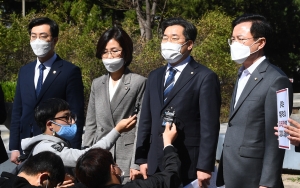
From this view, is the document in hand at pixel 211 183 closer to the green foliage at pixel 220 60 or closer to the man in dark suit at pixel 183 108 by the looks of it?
the man in dark suit at pixel 183 108

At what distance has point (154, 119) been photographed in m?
4.95

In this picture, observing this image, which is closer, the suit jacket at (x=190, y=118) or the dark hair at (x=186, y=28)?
the suit jacket at (x=190, y=118)

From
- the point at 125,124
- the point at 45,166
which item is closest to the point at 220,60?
the point at 125,124

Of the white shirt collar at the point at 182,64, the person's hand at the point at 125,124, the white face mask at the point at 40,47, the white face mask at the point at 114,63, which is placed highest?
the white face mask at the point at 40,47

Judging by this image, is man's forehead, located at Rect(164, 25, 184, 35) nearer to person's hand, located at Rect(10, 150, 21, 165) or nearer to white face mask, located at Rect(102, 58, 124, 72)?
white face mask, located at Rect(102, 58, 124, 72)

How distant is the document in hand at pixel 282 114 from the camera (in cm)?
394

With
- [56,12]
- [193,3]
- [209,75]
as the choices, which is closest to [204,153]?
[209,75]

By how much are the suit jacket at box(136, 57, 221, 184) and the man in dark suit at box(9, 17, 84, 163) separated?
3.01 feet

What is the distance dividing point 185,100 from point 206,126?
0.93 feet

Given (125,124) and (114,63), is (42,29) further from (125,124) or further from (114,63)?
(125,124)

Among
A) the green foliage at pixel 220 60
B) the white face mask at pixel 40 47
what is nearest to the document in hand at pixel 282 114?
the white face mask at pixel 40 47

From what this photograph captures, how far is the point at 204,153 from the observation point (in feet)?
15.2

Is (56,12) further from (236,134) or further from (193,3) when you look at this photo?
(236,134)

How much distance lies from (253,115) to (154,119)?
0.94 meters
